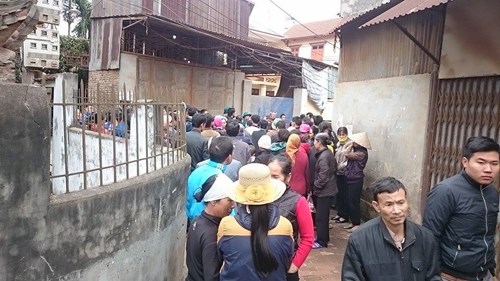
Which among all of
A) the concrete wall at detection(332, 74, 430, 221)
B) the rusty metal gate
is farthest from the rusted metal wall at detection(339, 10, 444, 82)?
the rusty metal gate

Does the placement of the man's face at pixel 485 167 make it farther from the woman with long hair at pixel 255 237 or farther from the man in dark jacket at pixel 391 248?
the woman with long hair at pixel 255 237

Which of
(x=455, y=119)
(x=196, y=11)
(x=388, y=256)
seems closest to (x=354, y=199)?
(x=455, y=119)

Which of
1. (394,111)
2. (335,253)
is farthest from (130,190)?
(394,111)

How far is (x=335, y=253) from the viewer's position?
5.68 metres

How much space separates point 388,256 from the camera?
221 cm

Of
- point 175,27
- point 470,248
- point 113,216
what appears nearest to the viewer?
point 470,248

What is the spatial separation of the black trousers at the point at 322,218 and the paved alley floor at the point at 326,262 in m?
0.16

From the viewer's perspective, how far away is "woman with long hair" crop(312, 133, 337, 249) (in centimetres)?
565

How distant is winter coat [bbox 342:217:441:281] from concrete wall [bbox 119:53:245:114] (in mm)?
10139

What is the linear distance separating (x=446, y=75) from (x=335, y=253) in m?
2.85

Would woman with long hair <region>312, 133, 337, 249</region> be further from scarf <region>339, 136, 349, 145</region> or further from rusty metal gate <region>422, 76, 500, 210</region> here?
rusty metal gate <region>422, 76, 500, 210</region>

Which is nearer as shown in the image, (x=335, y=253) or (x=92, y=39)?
(x=335, y=253)

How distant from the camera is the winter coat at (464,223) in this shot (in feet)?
8.72

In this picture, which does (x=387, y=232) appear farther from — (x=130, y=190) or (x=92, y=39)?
(x=92, y=39)
